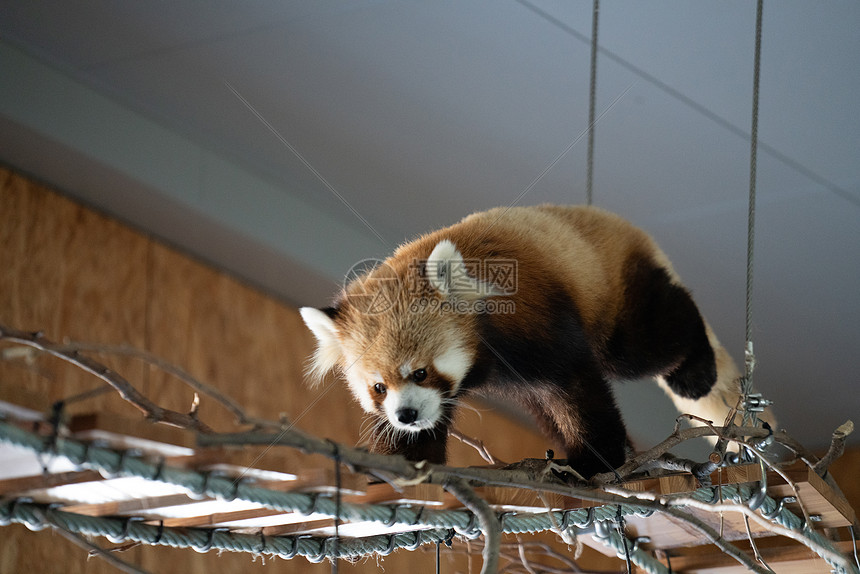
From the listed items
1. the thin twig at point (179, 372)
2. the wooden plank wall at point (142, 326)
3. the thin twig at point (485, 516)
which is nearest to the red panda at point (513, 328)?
the thin twig at point (485, 516)

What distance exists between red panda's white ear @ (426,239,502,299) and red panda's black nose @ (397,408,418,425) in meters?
0.25

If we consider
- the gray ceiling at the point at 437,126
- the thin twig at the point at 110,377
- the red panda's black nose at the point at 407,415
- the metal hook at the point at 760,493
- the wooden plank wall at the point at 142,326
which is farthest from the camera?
the wooden plank wall at the point at 142,326

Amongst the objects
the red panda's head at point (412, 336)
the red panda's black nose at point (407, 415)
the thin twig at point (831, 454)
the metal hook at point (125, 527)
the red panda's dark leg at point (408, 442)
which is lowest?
the metal hook at point (125, 527)

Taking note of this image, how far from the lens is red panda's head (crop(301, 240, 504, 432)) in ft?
5.79

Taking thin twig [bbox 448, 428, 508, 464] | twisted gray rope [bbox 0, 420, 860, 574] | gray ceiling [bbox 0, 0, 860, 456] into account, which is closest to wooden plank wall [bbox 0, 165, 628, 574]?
gray ceiling [bbox 0, 0, 860, 456]

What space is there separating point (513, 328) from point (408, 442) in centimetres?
34

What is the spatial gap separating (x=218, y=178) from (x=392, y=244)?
0.86 meters

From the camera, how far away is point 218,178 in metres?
3.65

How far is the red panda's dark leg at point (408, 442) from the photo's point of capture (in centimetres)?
193

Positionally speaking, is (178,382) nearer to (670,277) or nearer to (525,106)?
(525,106)

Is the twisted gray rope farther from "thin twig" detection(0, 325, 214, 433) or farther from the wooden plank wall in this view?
the wooden plank wall

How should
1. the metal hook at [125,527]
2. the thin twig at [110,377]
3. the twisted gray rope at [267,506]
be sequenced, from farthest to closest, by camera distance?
the metal hook at [125,527] < the thin twig at [110,377] < the twisted gray rope at [267,506]

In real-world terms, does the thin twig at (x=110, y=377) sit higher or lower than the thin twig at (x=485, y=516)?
higher

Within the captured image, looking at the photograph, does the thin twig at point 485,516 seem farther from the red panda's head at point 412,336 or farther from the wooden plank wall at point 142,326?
the wooden plank wall at point 142,326
